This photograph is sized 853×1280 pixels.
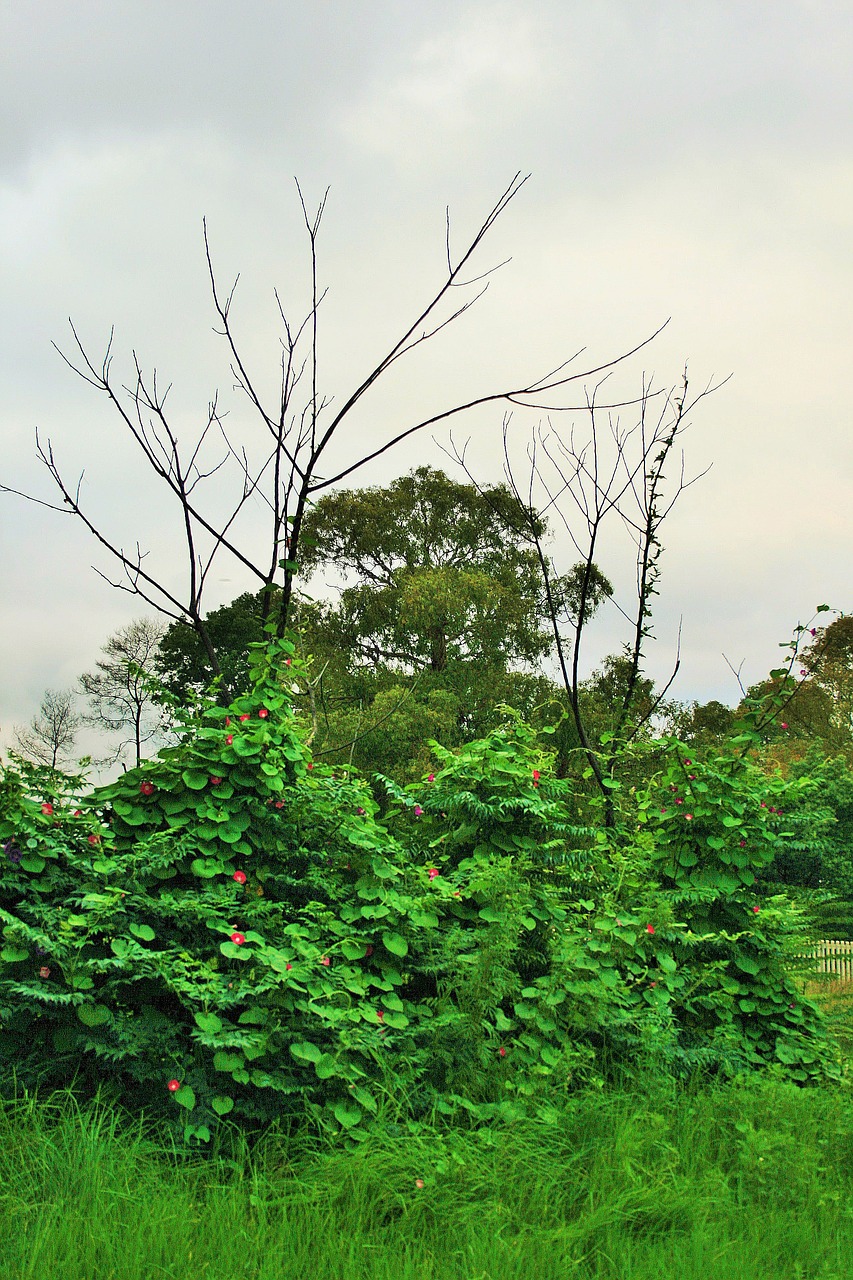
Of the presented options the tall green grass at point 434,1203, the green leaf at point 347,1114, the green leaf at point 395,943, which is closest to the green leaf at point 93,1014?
the tall green grass at point 434,1203

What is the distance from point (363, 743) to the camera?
55.3 ft

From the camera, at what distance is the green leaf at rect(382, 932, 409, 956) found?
370 cm

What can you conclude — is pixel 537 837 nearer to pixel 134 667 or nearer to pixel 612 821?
pixel 612 821

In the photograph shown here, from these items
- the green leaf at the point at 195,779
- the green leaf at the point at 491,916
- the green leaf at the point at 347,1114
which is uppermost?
the green leaf at the point at 195,779

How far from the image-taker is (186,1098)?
3.20 meters

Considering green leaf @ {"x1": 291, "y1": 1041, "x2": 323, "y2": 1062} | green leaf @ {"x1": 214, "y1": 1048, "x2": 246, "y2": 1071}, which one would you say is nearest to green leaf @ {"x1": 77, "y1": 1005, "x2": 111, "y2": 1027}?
green leaf @ {"x1": 214, "y1": 1048, "x2": 246, "y2": 1071}

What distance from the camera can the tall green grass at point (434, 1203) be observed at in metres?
2.68

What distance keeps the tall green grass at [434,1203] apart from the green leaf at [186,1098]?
0.14m

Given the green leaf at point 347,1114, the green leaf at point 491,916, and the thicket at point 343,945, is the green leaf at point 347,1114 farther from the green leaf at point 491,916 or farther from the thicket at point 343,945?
the green leaf at point 491,916

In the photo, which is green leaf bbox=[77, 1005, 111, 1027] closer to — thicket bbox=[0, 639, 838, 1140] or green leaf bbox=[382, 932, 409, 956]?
thicket bbox=[0, 639, 838, 1140]

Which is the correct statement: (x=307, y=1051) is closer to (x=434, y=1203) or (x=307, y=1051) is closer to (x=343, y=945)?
(x=343, y=945)

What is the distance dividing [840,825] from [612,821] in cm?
1279

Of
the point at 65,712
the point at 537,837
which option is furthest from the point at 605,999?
the point at 65,712

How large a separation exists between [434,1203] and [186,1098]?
0.85 m
